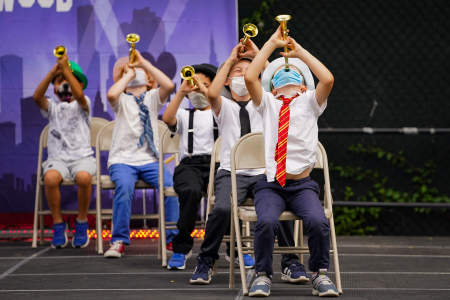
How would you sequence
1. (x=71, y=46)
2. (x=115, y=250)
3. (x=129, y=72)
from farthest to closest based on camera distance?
(x=71, y=46), (x=129, y=72), (x=115, y=250)

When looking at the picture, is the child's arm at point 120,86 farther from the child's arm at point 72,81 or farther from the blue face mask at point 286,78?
the blue face mask at point 286,78

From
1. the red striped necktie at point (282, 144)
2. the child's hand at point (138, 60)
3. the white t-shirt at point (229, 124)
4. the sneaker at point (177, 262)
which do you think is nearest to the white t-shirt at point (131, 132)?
the child's hand at point (138, 60)

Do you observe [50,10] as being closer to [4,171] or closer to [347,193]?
[4,171]

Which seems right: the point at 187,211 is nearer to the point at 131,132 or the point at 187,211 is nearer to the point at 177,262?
the point at 177,262

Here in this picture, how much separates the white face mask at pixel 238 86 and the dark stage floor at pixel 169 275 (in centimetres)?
118

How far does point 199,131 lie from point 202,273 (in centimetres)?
121

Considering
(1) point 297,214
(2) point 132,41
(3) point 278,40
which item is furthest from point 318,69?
(2) point 132,41

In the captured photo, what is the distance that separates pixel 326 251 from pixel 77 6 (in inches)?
160

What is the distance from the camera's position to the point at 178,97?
4918mm

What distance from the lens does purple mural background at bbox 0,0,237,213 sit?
6957mm

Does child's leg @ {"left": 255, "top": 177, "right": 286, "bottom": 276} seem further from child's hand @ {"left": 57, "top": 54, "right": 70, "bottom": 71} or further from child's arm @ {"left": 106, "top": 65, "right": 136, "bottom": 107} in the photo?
child's hand @ {"left": 57, "top": 54, "right": 70, "bottom": 71}

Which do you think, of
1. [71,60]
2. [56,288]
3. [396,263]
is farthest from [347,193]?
[56,288]

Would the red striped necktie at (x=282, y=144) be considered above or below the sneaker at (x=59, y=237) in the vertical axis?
above

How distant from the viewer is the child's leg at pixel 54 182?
20.3ft
